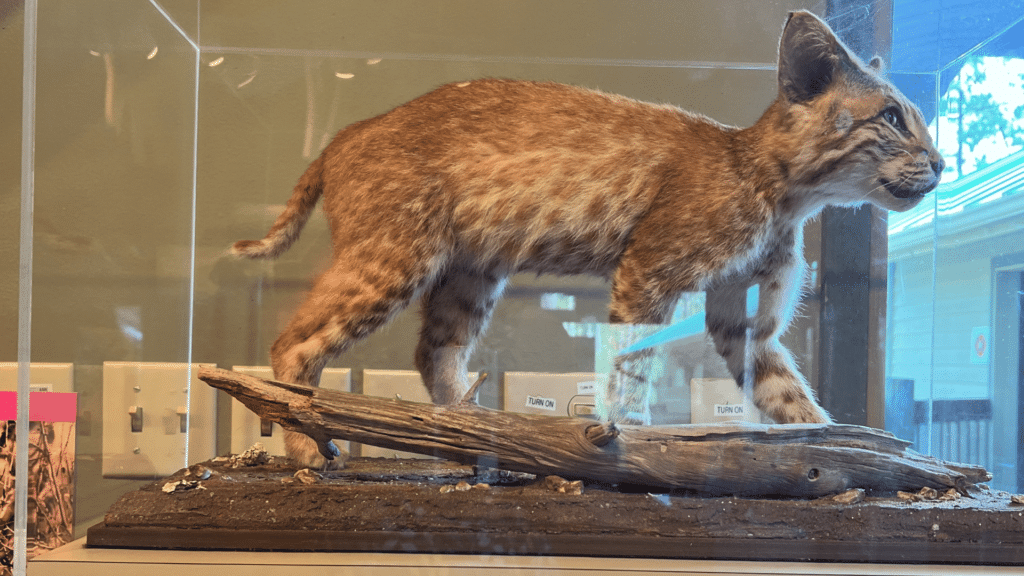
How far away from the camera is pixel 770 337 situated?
1029 millimetres

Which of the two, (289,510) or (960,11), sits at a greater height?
(960,11)

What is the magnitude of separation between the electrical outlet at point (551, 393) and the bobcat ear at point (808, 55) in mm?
480

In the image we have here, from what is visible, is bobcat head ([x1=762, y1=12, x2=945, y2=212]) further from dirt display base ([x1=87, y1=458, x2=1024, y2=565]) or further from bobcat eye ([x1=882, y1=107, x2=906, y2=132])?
dirt display base ([x1=87, y1=458, x2=1024, y2=565])

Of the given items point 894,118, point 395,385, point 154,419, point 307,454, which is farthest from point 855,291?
point 154,419

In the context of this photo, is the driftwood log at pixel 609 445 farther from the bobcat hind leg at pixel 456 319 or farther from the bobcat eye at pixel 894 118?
the bobcat eye at pixel 894 118

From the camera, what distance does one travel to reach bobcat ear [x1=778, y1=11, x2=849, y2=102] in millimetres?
958

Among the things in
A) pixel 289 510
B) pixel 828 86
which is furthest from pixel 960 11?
pixel 289 510

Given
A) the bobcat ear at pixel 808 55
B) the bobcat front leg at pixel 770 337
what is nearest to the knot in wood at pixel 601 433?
the bobcat front leg at pixel 770 337

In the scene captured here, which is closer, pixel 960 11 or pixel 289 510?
pixel 289 510

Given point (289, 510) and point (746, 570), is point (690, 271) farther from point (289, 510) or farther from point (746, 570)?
point (289, 510)

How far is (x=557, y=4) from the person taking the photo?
1.05 m

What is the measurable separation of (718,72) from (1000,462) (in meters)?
0.68

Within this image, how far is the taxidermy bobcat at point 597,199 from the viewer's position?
97 cm

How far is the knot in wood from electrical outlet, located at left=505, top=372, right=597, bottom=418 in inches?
4.3
